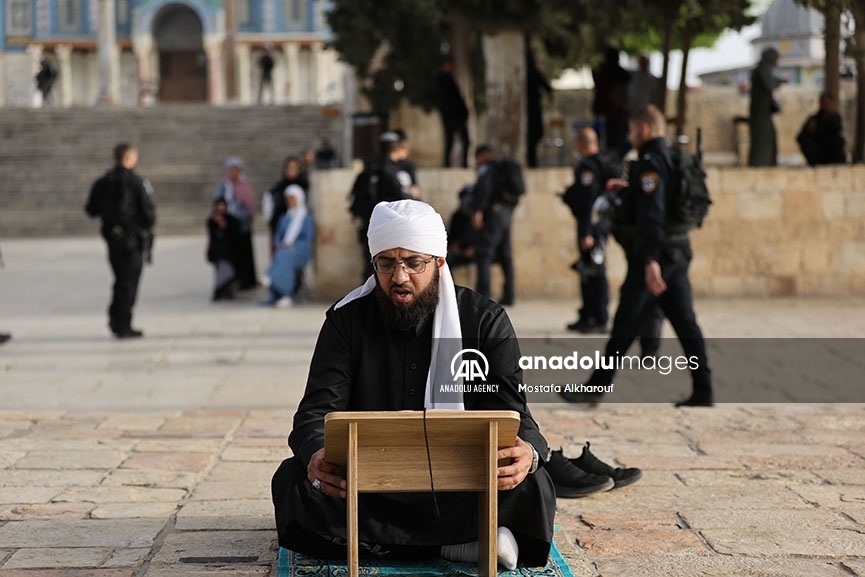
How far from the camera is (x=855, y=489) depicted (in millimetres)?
5680

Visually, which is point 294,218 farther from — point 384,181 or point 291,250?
point 384,181

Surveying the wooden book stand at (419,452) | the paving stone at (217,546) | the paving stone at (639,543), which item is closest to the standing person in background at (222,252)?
the paving stone at (217,546)

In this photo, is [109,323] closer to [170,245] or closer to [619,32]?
[619,32]

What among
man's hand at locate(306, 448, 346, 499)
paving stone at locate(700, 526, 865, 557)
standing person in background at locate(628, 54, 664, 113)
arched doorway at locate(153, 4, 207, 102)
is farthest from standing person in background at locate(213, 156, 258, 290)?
arched doorway at locate(153, 4, 207, 102)

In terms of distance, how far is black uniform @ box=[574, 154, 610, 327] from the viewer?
11219 millimetres

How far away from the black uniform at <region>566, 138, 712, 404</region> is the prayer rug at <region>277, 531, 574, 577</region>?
348cm

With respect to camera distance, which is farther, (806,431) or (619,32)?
(619,32)

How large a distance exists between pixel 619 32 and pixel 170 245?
9465 mm

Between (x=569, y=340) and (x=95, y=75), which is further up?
(x=95, y=75)

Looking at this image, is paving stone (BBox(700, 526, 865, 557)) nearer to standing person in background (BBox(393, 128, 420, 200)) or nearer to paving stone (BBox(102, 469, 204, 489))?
paving stone (BBox(102, 469, 204, 489))

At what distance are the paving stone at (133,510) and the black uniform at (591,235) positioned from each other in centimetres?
628

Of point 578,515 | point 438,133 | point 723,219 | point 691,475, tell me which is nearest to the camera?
point 578,515

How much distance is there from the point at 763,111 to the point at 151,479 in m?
11.8

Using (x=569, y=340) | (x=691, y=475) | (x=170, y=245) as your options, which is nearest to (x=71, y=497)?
(x=691, y=475)
